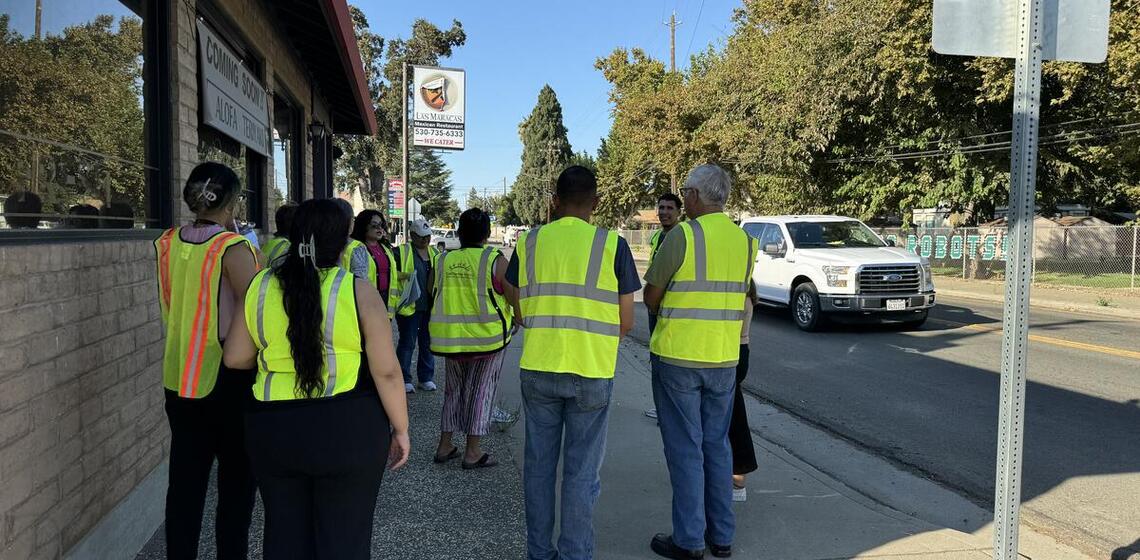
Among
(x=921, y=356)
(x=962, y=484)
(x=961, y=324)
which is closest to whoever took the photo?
(x=962, y=484)

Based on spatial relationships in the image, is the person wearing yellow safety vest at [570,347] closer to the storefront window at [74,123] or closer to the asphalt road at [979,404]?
the storefront window at [74,123]

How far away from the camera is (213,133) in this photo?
20.0ft

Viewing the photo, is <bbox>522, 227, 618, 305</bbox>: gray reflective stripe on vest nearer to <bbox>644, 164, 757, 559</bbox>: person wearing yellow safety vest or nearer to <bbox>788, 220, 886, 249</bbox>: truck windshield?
<bbox>644, 164, 757, 559</bbox>: person wearing yellow safety vest

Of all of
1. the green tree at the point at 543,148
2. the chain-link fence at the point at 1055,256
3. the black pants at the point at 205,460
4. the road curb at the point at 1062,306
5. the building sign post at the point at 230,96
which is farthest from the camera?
the green tree at the point at 543,148

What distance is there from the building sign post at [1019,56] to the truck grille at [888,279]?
885cm

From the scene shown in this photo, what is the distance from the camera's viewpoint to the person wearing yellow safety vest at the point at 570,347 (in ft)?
10.4

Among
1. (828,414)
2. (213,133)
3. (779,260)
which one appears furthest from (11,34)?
(779,260)

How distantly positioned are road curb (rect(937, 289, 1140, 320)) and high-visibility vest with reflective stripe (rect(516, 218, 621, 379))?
1314cm

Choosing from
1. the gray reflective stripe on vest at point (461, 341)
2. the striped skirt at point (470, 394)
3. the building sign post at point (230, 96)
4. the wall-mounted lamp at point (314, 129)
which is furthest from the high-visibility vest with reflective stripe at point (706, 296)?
the wall-mounted lamp at point (314, 129)

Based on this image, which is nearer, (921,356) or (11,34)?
(11,34)

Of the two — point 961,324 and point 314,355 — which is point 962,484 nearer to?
point 314,355

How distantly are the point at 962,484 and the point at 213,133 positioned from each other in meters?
6.20

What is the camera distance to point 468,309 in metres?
4.86

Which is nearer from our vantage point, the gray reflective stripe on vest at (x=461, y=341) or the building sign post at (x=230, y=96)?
the gray reflective stripe on vest at (x=461, y=341)
